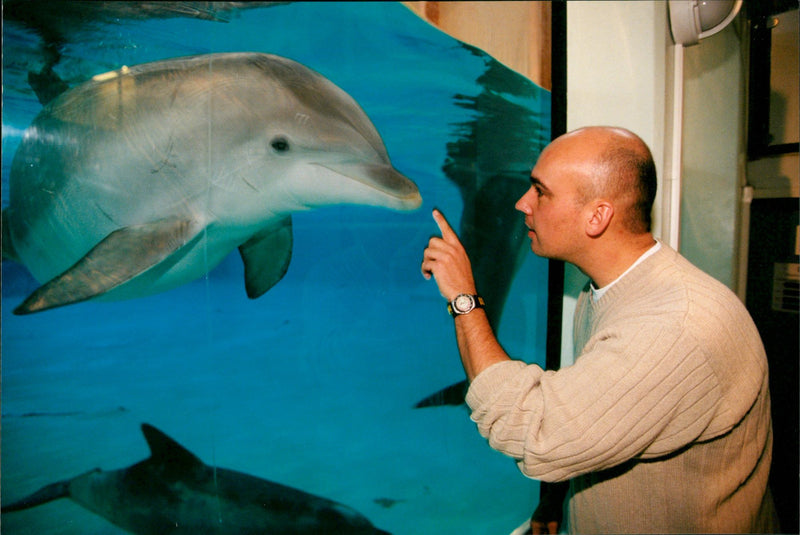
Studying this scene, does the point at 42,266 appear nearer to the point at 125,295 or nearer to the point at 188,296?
the point at 125,295

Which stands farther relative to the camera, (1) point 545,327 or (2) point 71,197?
(1) point 545,327

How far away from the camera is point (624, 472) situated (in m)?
1.19

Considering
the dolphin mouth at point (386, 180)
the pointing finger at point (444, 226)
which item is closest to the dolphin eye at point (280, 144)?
the dolphin mouth at point (386, 180)

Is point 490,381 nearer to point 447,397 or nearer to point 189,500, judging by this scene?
point 447,397

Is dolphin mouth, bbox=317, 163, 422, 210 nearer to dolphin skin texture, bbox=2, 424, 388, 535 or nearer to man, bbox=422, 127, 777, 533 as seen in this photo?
man, bbox=422, 127, 777, 533

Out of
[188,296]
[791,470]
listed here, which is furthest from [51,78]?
[791,470]

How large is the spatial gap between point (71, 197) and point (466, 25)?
1192 millimetres

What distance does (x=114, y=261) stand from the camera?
1.30 metres

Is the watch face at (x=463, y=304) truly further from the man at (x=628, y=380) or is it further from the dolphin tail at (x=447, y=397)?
the dolphin tail at (x=447, y=397)

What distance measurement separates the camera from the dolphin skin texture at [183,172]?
1278 mm

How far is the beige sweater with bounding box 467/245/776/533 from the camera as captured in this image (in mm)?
1004

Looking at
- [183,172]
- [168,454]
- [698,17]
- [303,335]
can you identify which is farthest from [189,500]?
[698,17]

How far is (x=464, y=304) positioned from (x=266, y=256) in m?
0.55

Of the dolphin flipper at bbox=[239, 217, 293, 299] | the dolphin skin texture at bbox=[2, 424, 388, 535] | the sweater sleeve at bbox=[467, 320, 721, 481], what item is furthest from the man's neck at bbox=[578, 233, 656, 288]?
the dolphin skin texture at bbox=[2, 424, 388, 535]
